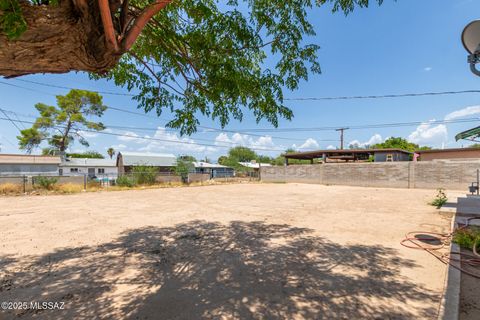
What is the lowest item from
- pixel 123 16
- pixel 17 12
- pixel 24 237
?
pixel 24 237

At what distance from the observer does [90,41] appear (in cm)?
182

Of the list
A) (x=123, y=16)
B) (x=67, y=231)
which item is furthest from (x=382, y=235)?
(x=67, y=231)

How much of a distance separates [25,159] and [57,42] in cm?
3262

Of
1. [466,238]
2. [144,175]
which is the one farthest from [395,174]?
[144,175]

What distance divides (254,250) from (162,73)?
3.44 metres

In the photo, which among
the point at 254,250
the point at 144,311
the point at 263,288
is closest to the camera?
the point at 144,311

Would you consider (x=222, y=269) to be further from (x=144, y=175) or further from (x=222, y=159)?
(x=222, y=159)

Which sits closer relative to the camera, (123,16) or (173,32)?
(123,16)

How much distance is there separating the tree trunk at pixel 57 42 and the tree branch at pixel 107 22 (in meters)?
0.06

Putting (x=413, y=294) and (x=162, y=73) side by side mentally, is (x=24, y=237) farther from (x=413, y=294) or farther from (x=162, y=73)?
(x=413, y=294)

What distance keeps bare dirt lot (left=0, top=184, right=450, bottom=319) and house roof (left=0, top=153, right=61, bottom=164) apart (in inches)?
994

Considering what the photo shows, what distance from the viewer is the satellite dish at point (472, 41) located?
273 cm

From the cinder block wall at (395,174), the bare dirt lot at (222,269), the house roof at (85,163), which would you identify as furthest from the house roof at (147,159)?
the bare dirt lot at (222,269)

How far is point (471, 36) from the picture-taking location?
2.85 m
